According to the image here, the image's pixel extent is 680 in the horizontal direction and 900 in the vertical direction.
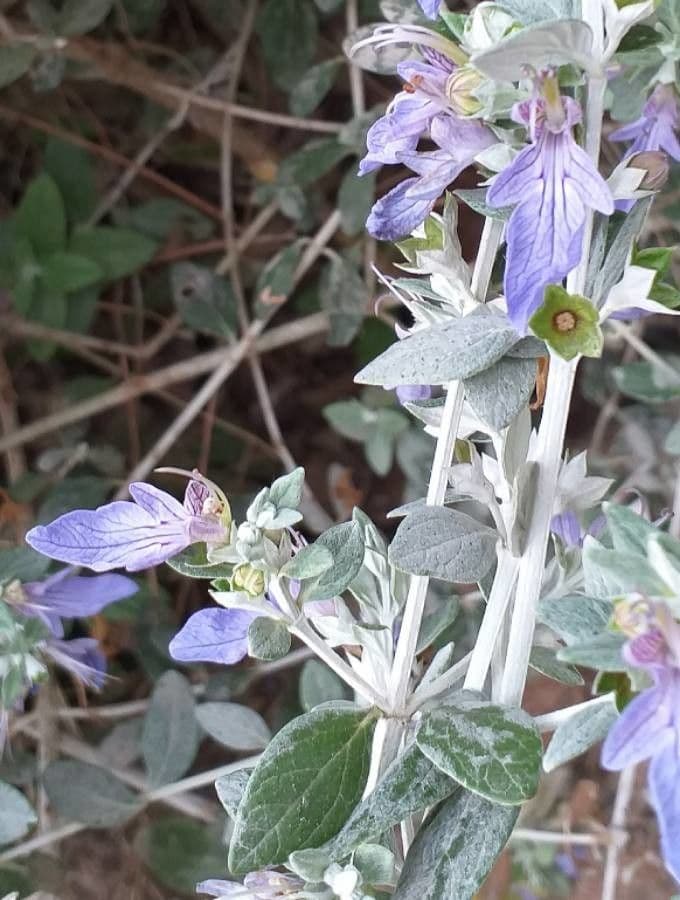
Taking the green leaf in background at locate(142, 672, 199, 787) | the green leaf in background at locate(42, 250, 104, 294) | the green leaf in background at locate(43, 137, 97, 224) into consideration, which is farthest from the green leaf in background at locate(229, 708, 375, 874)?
the green leaf in background at locate(43, 137, 97, 224)

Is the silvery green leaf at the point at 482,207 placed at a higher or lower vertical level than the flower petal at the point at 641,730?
higher

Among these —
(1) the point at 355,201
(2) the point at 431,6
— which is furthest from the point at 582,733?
(1) the point at 355,201

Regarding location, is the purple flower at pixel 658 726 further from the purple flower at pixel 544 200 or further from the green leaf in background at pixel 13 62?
the green leaf in background at pixel 13 62

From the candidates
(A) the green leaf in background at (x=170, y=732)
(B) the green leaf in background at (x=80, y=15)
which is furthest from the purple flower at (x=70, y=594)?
(B) the green leaf in background at (x=80, y=15)

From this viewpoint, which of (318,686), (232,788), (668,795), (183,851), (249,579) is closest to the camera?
(668,795)

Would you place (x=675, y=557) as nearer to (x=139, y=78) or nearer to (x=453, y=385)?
(x=453, y=385)

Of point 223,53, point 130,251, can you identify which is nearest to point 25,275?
point 130,251

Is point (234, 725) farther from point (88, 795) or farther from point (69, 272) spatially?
point (69, 272)
